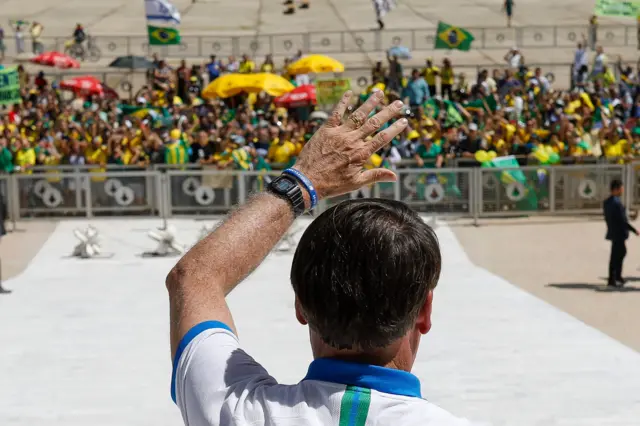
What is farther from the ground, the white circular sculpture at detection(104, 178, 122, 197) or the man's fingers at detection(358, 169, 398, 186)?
the man's fingers at detection(358, 169, 398, 186)

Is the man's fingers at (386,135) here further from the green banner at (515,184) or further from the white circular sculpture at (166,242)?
the green banner at (515,184)

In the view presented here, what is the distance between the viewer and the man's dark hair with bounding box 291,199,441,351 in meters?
2.18

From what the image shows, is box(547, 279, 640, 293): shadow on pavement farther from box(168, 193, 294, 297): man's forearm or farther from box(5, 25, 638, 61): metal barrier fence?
box(5, 25, 638, 61): metal barrier fence

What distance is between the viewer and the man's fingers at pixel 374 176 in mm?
2775

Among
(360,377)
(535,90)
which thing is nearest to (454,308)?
(360,377)

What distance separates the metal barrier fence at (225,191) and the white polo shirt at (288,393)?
55.1 ft

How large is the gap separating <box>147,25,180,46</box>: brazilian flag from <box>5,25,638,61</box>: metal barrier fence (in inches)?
450

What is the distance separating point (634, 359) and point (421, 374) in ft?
5.84

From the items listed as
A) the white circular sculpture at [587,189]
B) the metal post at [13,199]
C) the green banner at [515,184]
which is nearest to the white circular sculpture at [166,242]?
the metal post at [13,199]

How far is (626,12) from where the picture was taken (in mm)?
21312

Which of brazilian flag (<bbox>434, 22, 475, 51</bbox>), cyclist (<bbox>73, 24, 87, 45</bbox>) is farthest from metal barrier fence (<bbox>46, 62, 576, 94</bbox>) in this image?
brazilian flag (<bbox>434, 22, 475, 51</bbox>)

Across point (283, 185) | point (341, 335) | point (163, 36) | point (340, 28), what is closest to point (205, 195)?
point (163, 36)

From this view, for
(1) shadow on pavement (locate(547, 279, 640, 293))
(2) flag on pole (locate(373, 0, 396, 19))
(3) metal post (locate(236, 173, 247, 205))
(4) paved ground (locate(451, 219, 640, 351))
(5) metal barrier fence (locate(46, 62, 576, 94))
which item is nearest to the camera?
(4) paved ground (locate(451, 219, 640, 351))

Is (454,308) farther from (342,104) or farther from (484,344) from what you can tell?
(342,104)
